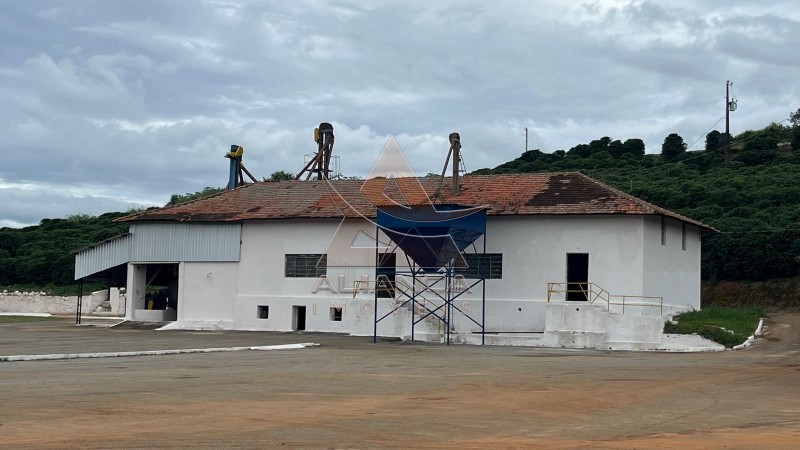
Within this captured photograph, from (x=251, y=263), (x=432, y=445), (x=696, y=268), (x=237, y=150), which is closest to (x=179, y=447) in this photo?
(x=432, y=445)

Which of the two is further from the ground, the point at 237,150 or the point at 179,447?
the point at 237,150

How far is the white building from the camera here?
37.9m

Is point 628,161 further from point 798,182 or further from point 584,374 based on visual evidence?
point 584,374

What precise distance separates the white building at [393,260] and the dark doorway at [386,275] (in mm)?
115

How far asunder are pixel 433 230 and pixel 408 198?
630cm

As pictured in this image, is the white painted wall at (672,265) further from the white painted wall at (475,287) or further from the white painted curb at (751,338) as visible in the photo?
the white painted curb at (751,338)

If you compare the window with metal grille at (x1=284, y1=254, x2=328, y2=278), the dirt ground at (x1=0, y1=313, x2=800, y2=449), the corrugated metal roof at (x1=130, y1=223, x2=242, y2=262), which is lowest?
the dirt ground at (x1=0, y1=313, x2=800, y2=449)

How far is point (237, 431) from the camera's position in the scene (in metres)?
13.7

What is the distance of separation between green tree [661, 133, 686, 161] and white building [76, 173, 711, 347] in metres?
58.0

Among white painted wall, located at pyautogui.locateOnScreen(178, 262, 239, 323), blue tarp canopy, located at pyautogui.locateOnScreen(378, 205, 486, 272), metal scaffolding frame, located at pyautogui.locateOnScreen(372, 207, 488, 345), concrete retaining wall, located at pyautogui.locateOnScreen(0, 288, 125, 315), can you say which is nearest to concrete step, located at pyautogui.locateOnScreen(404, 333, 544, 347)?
metal scaffolding frame, located at pyautogui.locateOnScreen(372, 207, 488, 345)

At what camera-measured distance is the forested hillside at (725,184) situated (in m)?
52.9

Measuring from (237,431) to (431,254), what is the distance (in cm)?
2463

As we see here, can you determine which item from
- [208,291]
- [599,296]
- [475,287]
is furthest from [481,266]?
[208,291]

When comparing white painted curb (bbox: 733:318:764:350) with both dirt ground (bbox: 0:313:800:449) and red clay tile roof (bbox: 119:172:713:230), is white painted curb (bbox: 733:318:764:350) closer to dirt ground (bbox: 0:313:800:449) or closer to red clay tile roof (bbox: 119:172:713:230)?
dirt ground (bbox: 0:313:800:449)
